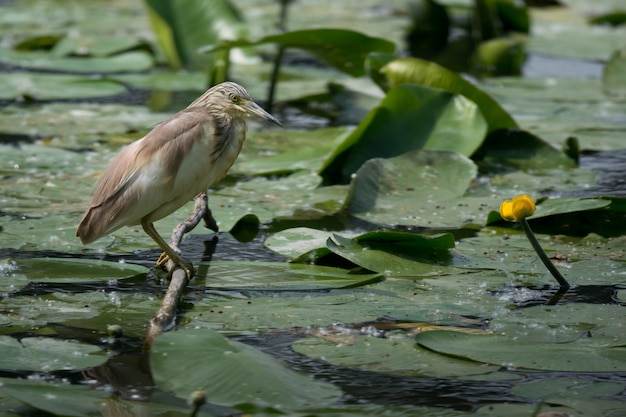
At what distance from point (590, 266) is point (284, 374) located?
1501 mm

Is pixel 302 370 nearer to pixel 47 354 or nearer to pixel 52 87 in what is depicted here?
pixel 47 354

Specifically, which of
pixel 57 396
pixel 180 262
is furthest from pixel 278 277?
pixel 57 396

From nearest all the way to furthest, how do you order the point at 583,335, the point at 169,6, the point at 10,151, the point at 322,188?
the point at 583,335 → the point at 322,188 → the point at 10,151 → the point at 169,6

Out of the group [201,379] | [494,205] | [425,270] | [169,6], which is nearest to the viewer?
[201,379]

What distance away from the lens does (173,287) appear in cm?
325

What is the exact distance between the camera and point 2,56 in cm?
766

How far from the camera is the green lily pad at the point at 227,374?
8.29 feet

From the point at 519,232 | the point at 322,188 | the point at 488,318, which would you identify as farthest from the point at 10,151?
the point at 488,318

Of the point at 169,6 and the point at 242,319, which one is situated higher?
the point at 169,6

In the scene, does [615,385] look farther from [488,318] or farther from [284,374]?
[284,374]

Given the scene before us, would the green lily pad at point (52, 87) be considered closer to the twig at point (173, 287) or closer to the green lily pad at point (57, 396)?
the twig at point (173, 287)

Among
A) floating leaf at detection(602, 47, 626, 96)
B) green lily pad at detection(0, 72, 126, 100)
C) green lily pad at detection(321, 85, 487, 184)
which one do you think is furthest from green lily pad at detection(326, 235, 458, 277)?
floating leaf at detection(602, 47, 626, 96)

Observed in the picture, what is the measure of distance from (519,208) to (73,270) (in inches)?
58.7

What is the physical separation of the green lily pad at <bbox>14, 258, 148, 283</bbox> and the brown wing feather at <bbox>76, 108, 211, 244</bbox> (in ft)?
0.47
